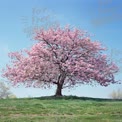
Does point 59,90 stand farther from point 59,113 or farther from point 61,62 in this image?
point 59,113

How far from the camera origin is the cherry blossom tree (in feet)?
127

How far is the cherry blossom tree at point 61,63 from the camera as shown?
38.8 m

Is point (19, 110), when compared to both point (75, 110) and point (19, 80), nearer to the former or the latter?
point (75, 110)

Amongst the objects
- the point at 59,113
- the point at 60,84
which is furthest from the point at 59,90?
the point at 59,113

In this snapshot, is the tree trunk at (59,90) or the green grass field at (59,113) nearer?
the green grass field at (59,113)

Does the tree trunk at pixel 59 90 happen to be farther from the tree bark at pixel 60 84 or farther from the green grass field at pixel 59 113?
the green grass field at pixel 59 113

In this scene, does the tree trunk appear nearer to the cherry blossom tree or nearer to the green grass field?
the cherry blossom tree

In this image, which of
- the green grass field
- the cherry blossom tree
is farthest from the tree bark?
the green grass field

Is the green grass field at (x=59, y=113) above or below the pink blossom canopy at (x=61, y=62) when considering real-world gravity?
below

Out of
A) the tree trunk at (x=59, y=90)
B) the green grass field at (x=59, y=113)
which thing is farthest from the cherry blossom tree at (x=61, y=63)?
the green grass field at (x=59, y=113)

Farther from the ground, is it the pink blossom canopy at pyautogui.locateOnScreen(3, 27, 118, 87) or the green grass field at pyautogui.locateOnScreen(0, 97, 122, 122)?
the pink blossom canopy at pyautogui.locateOnScreen(3, 27, 118, 87)

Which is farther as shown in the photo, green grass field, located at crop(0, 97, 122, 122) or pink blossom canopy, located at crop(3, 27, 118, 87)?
pink blossom canopy, located at crop(3, 27, 118, 87)

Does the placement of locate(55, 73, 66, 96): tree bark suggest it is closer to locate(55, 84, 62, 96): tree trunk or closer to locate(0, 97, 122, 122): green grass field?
locate(55, 84, 62, 96): tree trunk

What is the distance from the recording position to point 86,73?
38.8 m
